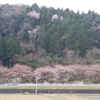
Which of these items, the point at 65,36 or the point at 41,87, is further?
the point at 65,36

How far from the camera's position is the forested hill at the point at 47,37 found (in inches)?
1606

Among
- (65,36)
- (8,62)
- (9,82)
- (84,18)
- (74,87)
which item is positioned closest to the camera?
(74,87)

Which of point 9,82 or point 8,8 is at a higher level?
point 8,8

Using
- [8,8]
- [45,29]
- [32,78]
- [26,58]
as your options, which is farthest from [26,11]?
[32,78]

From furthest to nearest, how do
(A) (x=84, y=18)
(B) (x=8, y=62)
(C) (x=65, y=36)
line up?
(A) (x=84, y=18) → (C) (x=65, y=36) → (B) (x=8, y=62)

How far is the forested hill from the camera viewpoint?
4078cm

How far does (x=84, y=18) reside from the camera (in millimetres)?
48875

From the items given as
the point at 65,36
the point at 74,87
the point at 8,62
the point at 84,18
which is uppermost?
the point at 84,18

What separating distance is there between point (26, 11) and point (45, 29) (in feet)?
21.7

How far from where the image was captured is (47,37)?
1718 inches

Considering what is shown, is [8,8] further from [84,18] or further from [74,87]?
[74,87]

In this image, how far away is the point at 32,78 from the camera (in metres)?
37.1

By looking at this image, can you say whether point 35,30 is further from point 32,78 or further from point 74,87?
point 74,87

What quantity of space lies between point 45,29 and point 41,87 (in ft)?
53.6
